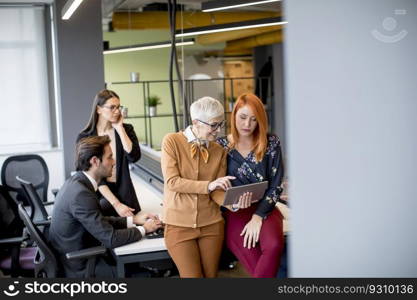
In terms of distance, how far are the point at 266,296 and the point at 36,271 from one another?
7.35ft

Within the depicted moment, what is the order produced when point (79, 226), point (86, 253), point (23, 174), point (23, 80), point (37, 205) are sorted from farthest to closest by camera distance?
point (23, 80) < point (23, 174) < point (37, 205) < point (79, 226) < point (86, 253)

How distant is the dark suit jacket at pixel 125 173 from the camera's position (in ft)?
12.9

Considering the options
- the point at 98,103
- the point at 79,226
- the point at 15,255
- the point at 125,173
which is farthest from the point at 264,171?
the point at 15,255

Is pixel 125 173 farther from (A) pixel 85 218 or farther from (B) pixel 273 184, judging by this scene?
(B) pixel 273 184

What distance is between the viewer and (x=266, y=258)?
3.06 meters

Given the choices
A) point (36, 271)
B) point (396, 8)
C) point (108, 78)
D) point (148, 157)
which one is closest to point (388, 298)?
point (396, 8)

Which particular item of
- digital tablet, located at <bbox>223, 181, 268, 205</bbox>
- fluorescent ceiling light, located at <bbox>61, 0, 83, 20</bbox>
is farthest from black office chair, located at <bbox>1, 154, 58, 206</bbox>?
digital tablet, located at <bbox>223, 181, 268, 205</bbox>

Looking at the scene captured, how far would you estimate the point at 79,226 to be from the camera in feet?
11.0

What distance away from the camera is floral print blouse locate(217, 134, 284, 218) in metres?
3.12

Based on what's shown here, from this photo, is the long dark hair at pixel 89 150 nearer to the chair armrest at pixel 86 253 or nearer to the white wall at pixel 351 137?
the chair armrest at pixel 86 253

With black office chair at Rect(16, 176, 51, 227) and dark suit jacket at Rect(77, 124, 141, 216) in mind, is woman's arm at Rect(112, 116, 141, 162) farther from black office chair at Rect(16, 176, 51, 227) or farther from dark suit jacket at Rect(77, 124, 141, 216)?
black office chair at Rect(16, 176, 51, 227)

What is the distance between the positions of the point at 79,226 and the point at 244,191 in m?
1.01

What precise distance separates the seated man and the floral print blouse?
678 millimetres

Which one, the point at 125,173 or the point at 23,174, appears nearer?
the point at 125,173
